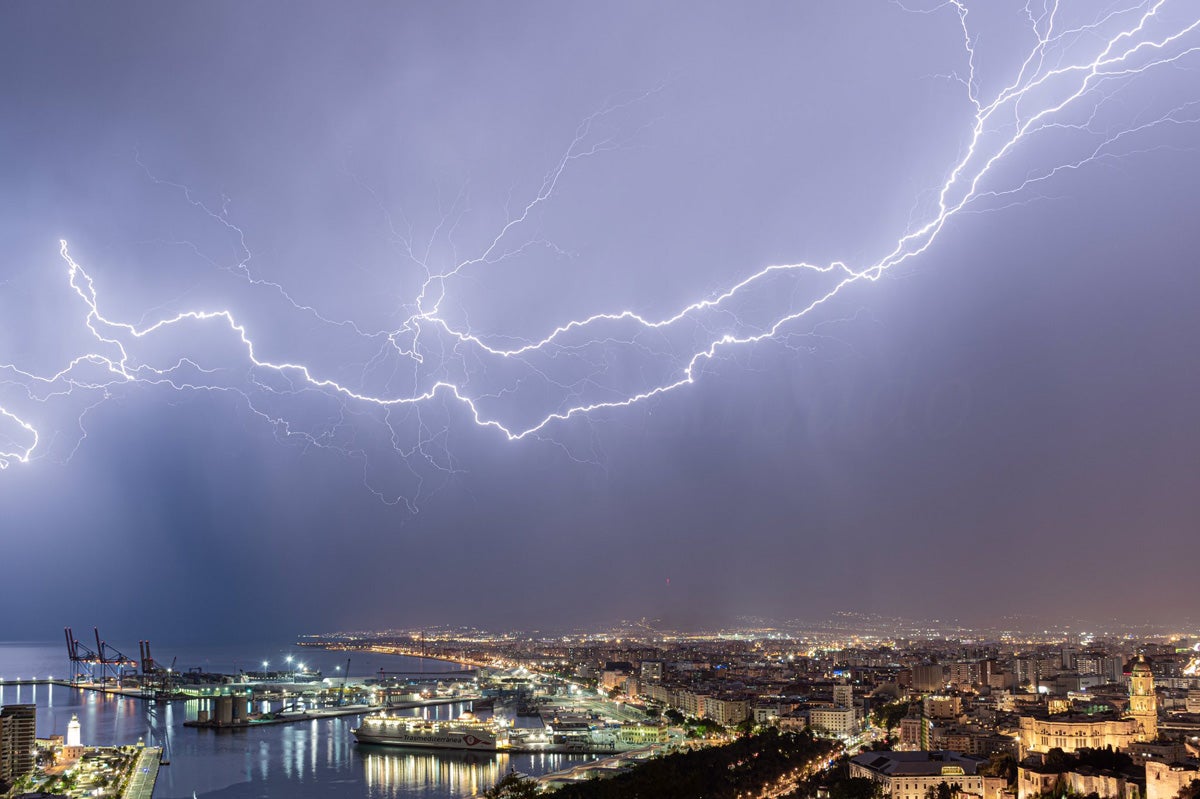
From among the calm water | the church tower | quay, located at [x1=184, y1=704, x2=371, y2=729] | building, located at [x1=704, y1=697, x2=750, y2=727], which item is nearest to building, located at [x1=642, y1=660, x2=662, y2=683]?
the calm water

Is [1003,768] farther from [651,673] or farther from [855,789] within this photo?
[651,673]

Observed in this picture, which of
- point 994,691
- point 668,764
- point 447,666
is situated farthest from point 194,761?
point 447,666

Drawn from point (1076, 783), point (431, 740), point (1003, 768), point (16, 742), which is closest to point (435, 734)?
point (431, 740)

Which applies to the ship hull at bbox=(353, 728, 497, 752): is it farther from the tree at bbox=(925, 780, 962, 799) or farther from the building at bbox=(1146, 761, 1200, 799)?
the building at bbox=(1146, 761, 1200, 799)

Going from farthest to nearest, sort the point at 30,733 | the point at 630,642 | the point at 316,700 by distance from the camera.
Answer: the point at 630,642
the point at 316,700
the point at 30,733

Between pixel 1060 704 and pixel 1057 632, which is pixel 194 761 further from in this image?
pixel 1057 632
